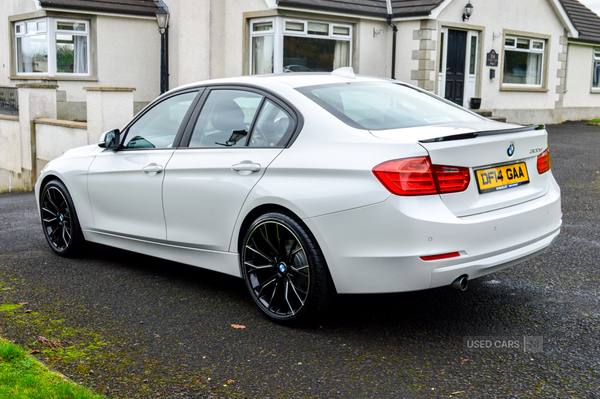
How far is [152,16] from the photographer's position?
21.1 meters

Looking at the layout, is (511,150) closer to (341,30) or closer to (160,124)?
(160,124)

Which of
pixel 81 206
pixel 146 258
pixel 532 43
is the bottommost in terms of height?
pixel 146 258

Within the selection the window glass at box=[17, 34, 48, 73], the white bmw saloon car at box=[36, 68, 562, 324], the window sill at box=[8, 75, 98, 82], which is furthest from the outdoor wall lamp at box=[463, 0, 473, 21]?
the white bmw saloon car at box=[36, 68, 562, 324]

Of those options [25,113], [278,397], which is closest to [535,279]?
[278,397]

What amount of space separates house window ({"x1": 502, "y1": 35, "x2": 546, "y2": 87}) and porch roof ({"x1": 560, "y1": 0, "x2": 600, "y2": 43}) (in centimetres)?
197

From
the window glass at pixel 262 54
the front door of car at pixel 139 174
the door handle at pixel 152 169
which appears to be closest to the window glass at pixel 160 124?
the front door of car at pixel 139 174

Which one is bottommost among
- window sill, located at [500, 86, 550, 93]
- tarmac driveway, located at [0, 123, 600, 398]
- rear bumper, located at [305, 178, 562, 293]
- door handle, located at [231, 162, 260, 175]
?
tarmac driveway, located at [0, 123, 600, 398]

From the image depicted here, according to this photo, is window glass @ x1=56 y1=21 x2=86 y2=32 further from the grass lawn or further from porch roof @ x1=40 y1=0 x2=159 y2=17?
the grass lawn

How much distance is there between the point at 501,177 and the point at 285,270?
4.75 feet

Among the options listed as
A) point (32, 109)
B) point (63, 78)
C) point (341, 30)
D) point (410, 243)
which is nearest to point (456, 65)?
point (341, 30)

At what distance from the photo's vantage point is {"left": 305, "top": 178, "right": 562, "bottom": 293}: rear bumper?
360 cm

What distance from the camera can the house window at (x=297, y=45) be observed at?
57.0ft

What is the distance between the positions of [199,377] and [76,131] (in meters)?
10.5

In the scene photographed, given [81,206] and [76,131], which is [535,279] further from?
[76,131]
